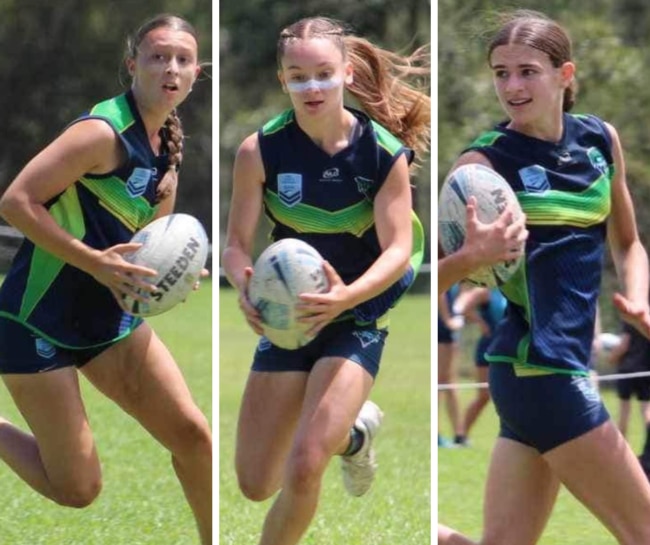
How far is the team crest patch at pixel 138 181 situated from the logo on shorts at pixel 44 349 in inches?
18.4

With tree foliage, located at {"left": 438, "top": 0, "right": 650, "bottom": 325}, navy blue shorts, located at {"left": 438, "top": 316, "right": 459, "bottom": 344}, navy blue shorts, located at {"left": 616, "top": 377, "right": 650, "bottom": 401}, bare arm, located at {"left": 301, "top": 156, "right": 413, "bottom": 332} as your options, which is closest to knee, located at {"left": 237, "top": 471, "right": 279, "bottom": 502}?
bare arm, located at {"left": 301, "top": 156, "right": 413, "bottom": 332}

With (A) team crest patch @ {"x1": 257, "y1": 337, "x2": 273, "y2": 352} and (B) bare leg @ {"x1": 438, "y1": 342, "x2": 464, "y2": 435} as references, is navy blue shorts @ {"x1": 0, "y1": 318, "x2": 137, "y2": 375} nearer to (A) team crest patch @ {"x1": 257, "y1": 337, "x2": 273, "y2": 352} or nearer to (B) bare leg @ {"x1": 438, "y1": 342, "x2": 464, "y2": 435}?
(A) team crest patch @ {"x1": 257, "y1": 337, "x2": 273, "y2": 352}

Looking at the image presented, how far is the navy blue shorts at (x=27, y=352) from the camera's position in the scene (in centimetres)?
436

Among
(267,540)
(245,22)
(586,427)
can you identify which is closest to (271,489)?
(267,540)

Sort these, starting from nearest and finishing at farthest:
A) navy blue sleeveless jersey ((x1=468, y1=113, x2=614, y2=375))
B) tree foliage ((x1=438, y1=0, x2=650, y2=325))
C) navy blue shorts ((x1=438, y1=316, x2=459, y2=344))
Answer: navy blue sleeveless jersey ((x1=468, y1=113, x2=614, y2=375)) → navy blue shorts ((x1=438, y1=316, x2=459, y2=344)) → tree foliage ((x1=438, y1=0, x2=650, y2=325))

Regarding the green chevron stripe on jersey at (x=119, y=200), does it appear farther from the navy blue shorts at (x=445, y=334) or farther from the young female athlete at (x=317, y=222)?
the navy blue shorts at (x=445, y=334)

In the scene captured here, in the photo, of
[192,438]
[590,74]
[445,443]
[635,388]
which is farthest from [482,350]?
[192,438]

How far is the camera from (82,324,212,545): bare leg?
4457 mm

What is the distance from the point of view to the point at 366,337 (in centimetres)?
433

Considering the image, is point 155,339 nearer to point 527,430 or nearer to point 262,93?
point 527,430

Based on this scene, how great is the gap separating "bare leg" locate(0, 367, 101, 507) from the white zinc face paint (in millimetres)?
986

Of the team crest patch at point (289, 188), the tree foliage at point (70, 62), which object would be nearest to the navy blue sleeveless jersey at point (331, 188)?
the team crest patch at point (289, 188)

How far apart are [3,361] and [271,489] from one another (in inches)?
32.5

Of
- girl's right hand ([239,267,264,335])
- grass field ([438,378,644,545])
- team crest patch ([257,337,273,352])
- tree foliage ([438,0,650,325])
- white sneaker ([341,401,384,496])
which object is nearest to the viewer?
girl's right hand ([239,267,264,335])
